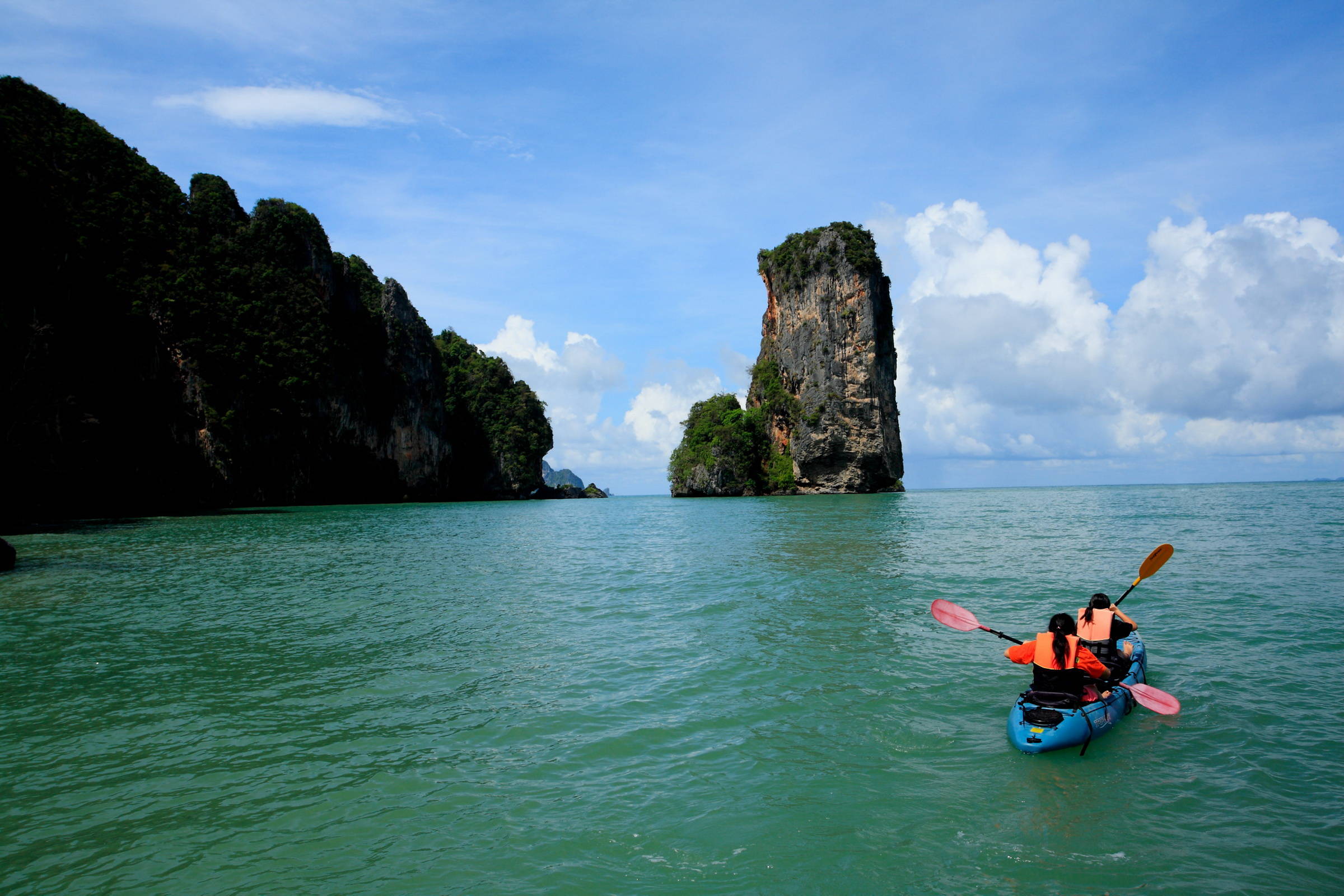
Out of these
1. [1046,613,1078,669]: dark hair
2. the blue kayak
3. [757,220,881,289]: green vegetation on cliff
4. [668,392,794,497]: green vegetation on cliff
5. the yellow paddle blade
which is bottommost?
the blue kayak

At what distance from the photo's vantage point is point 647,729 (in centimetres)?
729

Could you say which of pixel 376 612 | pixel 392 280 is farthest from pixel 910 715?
pixel 392 280

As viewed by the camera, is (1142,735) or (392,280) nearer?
(1142,735)

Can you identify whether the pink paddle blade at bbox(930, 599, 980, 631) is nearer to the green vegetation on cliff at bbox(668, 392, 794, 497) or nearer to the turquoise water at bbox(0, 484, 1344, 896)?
the turquoise water at bbox(0, 484, 1344, 896)

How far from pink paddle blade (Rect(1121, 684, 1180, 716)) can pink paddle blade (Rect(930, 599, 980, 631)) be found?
219 cm

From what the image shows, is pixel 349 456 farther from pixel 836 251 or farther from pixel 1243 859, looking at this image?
pixel 1243 859

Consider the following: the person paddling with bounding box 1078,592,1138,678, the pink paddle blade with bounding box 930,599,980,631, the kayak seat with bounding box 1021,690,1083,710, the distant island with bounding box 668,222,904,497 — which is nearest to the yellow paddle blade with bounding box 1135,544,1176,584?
the person paddling with bounding box 1078,592,1138,678

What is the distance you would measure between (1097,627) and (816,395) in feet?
216

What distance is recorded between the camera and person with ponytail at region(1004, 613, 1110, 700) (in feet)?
23.4

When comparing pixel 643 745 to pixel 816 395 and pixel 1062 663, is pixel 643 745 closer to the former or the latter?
pixel 1062 663

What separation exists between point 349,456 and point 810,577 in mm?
61411

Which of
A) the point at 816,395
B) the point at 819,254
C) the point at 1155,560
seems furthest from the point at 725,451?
the point at 1155,560

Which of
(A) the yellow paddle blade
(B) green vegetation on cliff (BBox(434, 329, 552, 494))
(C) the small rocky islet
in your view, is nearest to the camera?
(A) the yellow paddle blade

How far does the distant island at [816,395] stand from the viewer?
→ 71938 millimetres
